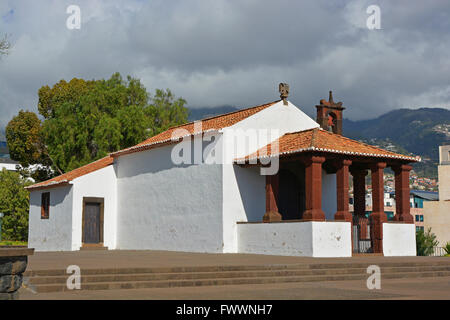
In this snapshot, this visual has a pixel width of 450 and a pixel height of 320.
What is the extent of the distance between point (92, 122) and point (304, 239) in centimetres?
1936

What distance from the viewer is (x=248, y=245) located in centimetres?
1905

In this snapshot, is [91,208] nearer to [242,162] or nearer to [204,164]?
[204,164]

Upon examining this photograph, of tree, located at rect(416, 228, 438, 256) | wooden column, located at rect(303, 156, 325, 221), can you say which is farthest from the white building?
tree, located at rect(416, 228, 438, 256)

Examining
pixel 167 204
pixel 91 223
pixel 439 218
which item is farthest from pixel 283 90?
pixel 439 218

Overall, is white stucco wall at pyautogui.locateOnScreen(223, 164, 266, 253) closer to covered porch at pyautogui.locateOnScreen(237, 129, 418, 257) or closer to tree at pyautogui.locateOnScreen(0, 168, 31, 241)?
covered porch at pyautogui.locateOnScreen(237, 129, 418, 257)

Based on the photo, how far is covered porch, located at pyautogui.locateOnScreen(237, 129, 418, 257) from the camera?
17047mm

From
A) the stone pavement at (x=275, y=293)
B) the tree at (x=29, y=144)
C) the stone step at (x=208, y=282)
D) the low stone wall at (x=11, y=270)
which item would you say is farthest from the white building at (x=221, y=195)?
the tree at (x=29, y=144)

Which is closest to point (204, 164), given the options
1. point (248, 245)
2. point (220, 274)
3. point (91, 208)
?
point (248, 245)

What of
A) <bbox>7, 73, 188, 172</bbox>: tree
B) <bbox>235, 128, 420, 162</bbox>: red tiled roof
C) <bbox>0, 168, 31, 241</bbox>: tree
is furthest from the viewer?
<bbox>0, 168, 31, 241</bbox>: tree

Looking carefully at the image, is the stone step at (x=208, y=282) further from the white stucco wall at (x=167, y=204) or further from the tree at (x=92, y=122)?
the tree at (x=92, y=122)

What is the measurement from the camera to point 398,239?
62.7 ft

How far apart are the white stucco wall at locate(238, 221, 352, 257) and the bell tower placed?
6397 mm
